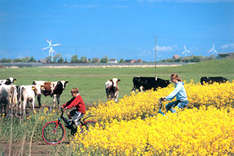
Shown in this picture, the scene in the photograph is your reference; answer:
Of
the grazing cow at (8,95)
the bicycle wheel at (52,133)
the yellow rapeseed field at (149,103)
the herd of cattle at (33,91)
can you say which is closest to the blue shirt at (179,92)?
the yellow rapeseed field at (149,103)

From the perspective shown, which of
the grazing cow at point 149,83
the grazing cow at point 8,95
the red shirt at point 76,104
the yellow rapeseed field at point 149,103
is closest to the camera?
the red shirt at point 76,104

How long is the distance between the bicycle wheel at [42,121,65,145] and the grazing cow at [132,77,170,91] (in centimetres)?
1705

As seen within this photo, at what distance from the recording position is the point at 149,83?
3056 centimetres

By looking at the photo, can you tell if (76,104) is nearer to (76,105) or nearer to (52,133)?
(76,105)

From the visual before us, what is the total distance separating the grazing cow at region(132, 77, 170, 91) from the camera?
98.1ft

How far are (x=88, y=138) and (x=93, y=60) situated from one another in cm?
14878

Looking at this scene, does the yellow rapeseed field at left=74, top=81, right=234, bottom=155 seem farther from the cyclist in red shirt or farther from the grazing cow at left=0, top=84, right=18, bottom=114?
the grazing cow at left=0, top=84, right=18, bottom=114

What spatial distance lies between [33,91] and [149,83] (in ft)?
40.6

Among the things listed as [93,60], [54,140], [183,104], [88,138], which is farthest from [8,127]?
[93,60]

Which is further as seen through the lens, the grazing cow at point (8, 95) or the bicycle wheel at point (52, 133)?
the grazing cow at point (8, 95)

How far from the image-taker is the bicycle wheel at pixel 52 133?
12.9 meters

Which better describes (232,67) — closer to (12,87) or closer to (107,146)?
(12,87)

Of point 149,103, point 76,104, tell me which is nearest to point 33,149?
point 76,104

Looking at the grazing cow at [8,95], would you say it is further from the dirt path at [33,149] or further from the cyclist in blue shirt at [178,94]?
the cyclist in blue shirt at [178,94]
